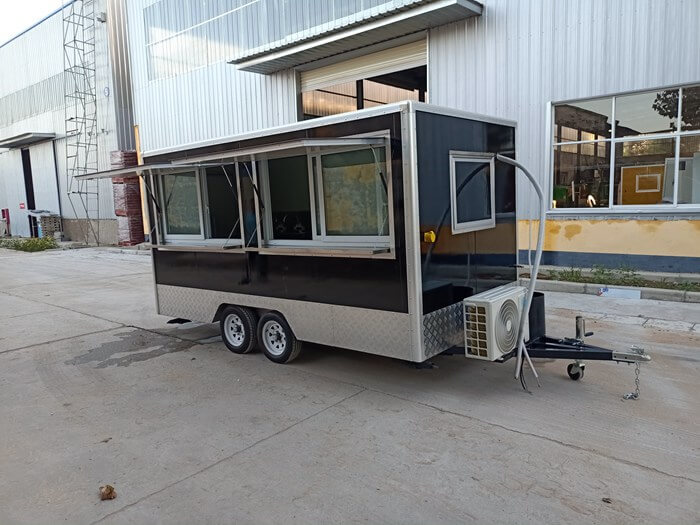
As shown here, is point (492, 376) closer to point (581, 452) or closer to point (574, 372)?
point (574, 372)

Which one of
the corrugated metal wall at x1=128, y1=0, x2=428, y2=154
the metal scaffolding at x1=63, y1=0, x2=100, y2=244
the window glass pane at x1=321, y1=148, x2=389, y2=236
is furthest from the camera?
the metal scaffolding at x1=63, y1=0, x2=100, y2=244

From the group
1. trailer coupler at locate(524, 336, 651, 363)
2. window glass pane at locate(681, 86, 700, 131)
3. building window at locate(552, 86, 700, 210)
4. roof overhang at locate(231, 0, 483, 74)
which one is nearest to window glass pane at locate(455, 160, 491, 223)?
trailer coupler at locate(524, 336, 651, 363)

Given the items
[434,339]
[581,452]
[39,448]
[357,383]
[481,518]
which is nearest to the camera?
[481,518]

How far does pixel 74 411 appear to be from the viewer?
495 cm

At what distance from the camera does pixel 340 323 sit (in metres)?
5.31

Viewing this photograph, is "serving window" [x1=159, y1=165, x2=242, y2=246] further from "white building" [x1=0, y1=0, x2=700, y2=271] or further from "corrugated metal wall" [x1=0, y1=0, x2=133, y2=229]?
"corrugated metal wall" [x1=0, y1=0, x2=133, y2=229]

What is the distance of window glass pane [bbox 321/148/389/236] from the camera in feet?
16.1

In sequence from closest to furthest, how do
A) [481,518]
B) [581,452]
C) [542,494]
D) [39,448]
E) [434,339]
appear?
[481,518]
[542,494]
[581,452]
[39,448]
[434,339]

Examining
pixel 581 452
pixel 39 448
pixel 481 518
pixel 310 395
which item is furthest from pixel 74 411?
pixel 581 452

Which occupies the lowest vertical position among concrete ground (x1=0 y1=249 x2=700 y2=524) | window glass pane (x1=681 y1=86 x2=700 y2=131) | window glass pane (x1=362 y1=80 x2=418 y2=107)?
concrete ground (x1=0 y1=249 x2=700 y2=524)

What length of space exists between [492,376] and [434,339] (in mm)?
946

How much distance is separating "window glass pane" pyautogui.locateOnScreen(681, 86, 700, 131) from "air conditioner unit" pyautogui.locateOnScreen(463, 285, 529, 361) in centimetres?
649

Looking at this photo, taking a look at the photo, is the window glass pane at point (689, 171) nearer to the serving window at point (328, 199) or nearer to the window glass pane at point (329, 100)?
the serving window at point (328, 199)

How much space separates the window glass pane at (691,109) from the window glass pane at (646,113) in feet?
0.43
